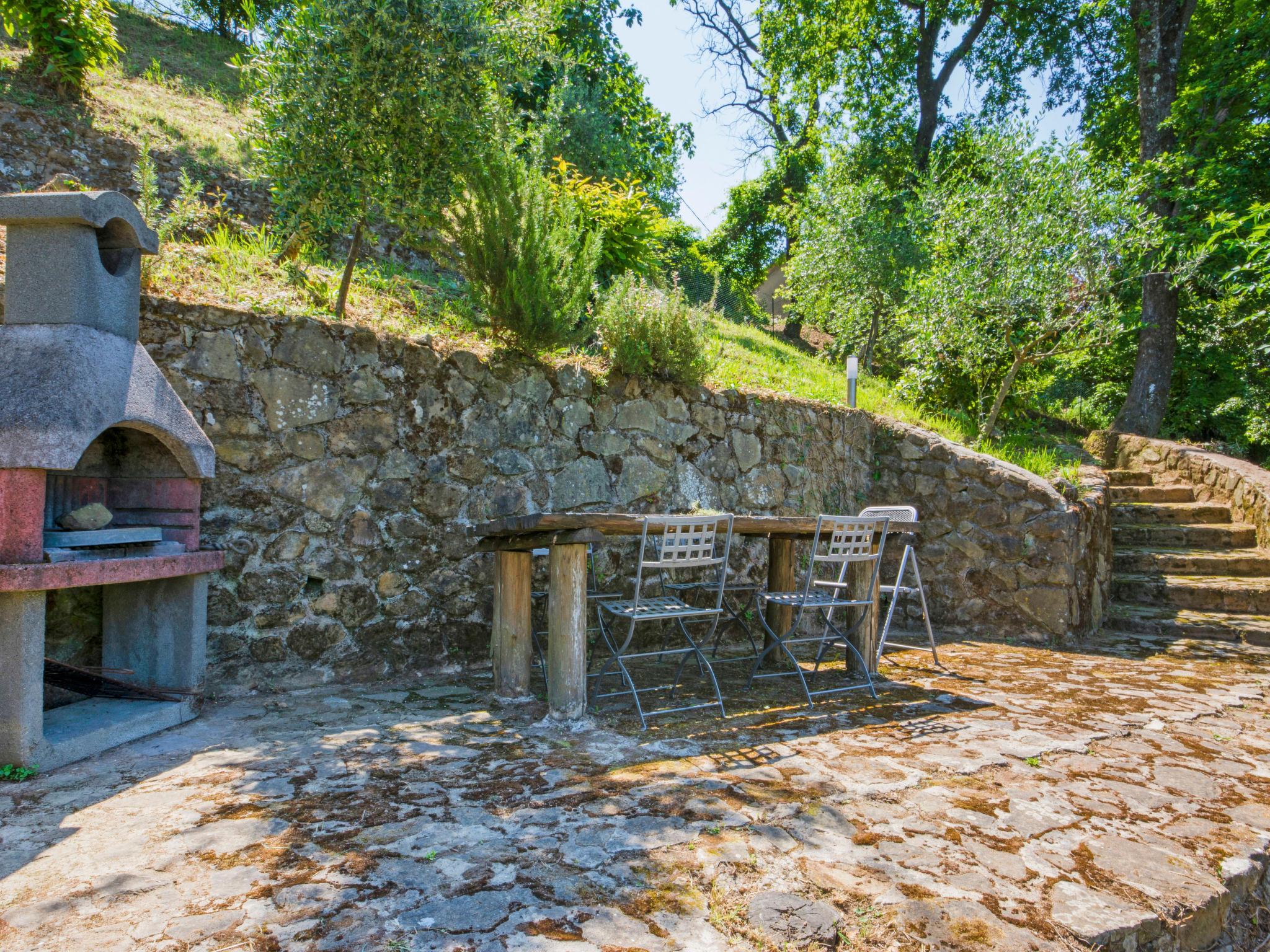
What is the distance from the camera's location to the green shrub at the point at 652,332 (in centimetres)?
559

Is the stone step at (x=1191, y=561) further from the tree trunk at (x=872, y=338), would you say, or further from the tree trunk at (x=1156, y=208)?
the tree trunk at (x=872, y=338)

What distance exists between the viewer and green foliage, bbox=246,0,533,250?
14.9 ft

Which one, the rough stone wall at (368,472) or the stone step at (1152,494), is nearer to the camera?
the rough stone wall at (368,472)

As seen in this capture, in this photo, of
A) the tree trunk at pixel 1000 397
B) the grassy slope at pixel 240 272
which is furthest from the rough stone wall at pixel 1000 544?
the tree trunk at pixel 1000 397

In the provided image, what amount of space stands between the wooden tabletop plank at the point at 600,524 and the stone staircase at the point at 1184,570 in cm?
420

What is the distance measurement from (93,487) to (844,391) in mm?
7325

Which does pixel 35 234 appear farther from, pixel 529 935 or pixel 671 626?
pixel 671 626

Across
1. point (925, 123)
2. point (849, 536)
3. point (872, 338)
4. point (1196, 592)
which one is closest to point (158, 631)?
point (849, 536)

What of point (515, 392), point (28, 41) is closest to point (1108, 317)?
point (515, 392)

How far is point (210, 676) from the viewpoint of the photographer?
3.86 meters

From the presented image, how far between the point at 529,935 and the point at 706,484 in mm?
4542

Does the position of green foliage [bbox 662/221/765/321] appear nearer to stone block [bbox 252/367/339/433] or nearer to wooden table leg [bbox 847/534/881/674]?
wooden table leg [bbox 847/534/881/674]

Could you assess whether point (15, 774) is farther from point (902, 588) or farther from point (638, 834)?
point (902, 588)

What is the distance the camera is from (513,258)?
5.07 metres
